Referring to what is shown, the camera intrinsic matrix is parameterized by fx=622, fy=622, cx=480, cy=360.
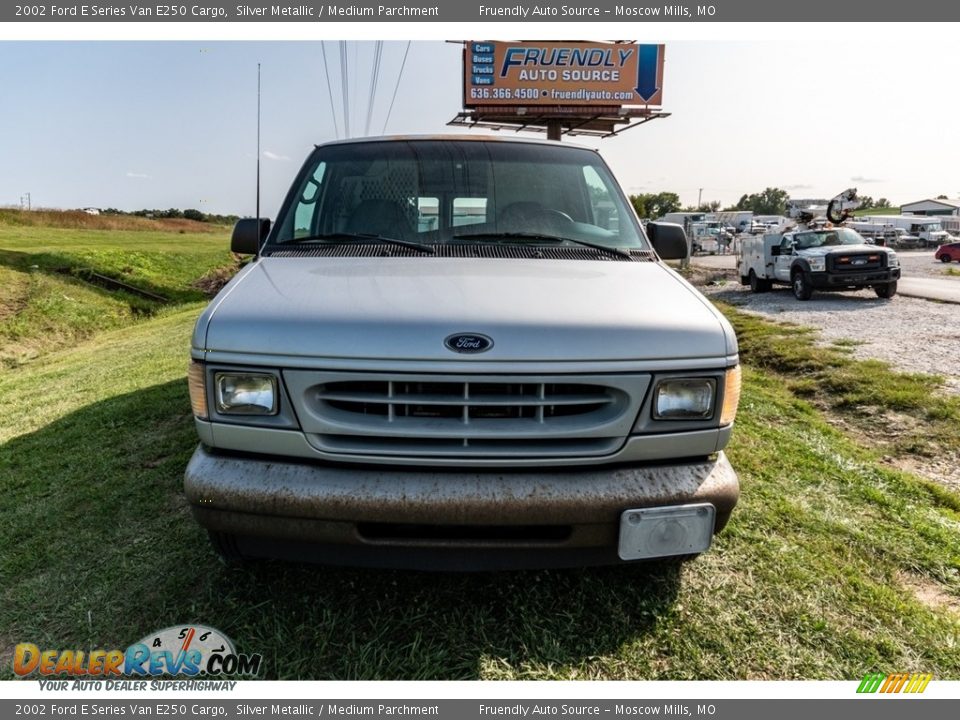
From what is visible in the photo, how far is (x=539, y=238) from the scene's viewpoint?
328 centimetres

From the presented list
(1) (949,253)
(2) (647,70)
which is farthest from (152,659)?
(1) (949,253)

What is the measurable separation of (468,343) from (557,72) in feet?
89.9

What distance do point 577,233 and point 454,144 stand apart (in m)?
0.94

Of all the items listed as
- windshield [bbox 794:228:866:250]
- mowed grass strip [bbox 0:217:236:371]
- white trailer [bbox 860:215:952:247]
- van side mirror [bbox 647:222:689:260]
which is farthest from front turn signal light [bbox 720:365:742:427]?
white trailer [bbox 860:215:952:247]

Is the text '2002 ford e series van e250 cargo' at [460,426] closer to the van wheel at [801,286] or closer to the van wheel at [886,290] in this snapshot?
the van wheel at [801,286]

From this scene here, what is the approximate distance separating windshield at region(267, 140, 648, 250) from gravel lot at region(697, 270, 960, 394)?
5.47 meters

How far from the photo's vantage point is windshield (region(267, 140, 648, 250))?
3.30m

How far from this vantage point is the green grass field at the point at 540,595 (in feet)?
8.06

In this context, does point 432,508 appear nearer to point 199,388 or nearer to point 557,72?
point 199,388

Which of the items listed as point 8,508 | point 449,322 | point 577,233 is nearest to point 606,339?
point 449,322

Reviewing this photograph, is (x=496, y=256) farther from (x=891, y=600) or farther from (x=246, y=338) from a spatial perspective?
(x=891, y=600)

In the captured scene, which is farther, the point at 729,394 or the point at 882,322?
the point at 882,322

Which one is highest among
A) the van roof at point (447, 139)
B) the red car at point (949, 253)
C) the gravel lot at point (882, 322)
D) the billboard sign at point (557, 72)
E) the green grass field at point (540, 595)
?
the billboard sign at point (557, 72)

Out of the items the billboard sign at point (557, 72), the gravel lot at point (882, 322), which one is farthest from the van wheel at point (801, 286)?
the billboard sign at point (557, 72)
